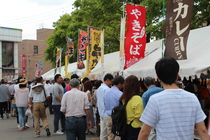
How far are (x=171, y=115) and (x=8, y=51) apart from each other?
4459 centimetres

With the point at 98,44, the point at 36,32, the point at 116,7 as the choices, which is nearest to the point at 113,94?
the point at 98,44

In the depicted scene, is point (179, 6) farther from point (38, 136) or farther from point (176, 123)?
point (38, 136)

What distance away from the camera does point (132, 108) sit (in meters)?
4.80

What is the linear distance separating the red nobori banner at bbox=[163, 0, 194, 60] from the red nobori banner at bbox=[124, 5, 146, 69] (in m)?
2.47

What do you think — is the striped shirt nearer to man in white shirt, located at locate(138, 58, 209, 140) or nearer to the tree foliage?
man in white shirt, located at locate(138, 58, 209, 140)

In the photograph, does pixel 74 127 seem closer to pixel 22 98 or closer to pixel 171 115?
pixel 171 115

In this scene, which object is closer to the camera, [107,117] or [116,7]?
[107,117]

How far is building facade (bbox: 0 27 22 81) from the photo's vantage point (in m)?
43.4

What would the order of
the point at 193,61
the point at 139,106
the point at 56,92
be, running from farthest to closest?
the point at 56,92
the point at 193,61
the point at 139,106

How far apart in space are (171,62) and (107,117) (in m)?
3.95

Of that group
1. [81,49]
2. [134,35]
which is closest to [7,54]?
[81,49]

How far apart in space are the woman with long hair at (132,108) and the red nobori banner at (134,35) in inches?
183

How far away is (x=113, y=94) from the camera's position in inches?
240

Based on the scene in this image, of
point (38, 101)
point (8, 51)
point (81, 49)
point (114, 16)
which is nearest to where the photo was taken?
point (38, 101)
